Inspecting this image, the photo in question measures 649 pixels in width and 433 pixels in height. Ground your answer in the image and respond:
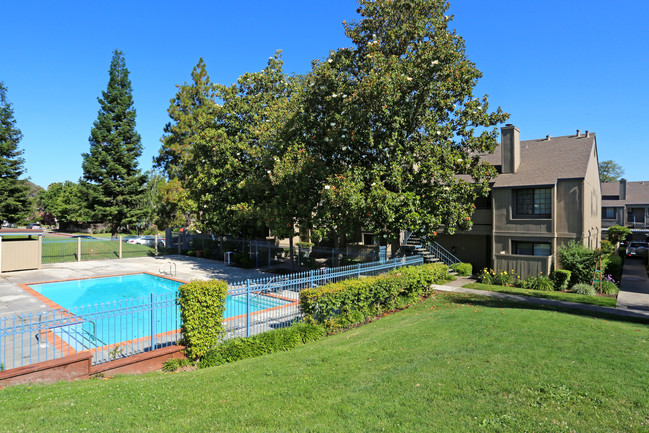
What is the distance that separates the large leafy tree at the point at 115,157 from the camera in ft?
162

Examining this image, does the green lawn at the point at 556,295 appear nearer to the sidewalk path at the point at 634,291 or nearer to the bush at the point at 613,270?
the sidewalk path at the point at 634,291

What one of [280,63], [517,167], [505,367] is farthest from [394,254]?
[280,63]

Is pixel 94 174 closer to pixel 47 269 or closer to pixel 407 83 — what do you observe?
pixel 47 269

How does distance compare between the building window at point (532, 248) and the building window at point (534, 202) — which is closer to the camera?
the building window at point (534, 202)

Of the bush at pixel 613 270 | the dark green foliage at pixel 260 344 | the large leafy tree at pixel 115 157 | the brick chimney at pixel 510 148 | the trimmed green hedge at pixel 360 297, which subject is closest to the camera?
the dark green foliage at pixel 260 344

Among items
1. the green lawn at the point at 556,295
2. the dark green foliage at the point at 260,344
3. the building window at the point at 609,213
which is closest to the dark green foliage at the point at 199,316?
the dark green foliage at the point at 260,344

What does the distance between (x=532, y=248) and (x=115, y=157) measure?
51021mm

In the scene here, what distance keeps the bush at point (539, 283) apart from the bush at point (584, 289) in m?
1.11

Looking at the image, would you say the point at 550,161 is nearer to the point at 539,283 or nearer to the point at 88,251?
the point at 539,283

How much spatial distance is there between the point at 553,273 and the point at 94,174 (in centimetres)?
5421

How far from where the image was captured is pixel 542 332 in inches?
356

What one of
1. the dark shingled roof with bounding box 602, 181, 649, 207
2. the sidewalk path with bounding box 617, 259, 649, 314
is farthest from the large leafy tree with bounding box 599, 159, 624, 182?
the sidewalk path with bounding box 617, 259, 649, 314

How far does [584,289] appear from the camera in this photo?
17.2 m

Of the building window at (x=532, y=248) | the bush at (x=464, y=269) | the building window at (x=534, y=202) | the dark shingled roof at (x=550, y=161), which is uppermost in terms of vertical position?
the dark shingled roof at (x=550, y=161)
